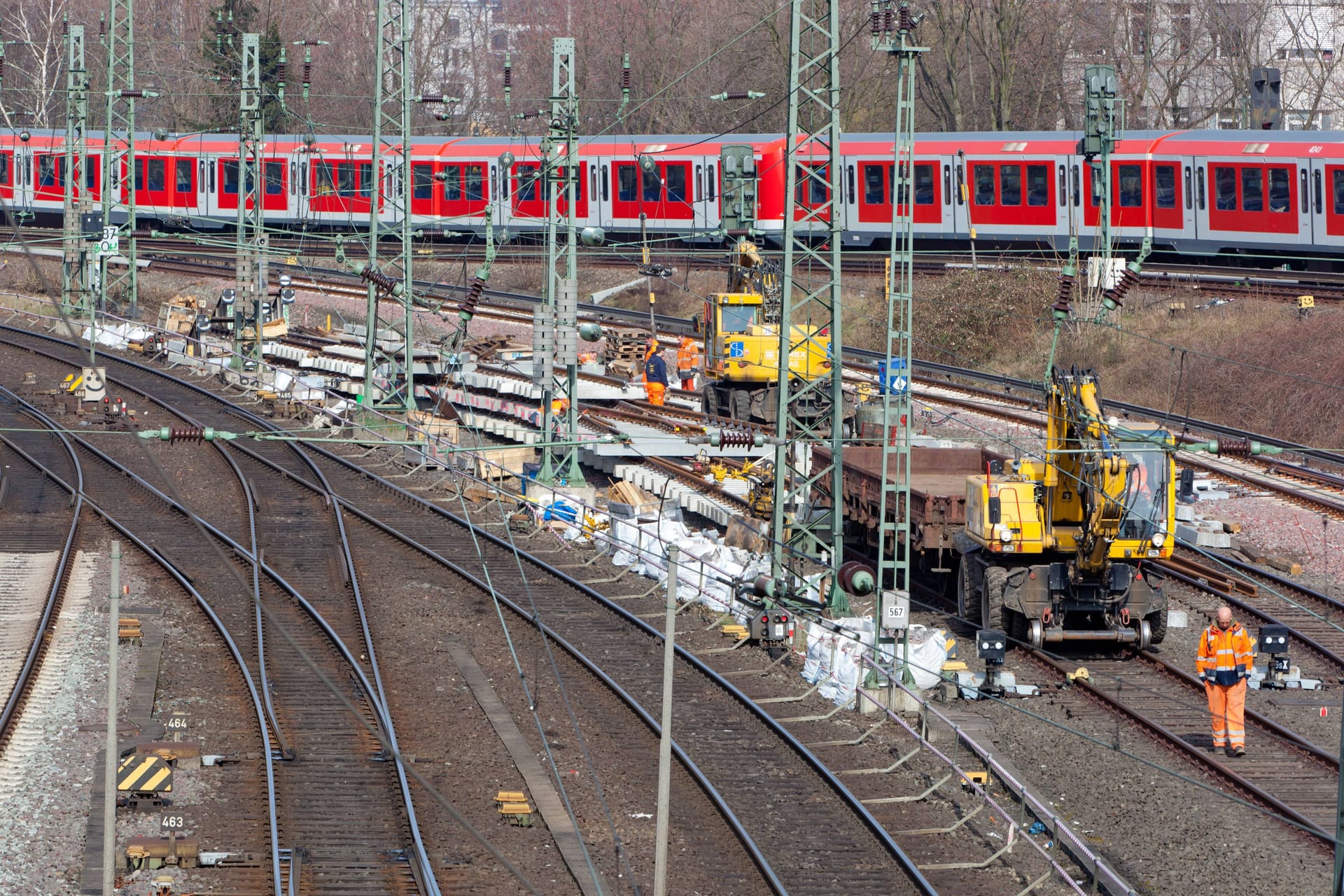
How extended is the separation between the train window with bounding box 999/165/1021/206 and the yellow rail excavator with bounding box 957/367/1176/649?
24356 millimetres

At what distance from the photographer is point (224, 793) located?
1684 cm

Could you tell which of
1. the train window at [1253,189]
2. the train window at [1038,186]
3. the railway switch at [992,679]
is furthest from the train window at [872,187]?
the railway switch at [992,679]

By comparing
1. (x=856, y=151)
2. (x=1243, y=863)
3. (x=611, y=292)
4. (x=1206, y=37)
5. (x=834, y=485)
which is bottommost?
(x=1243, y=863)

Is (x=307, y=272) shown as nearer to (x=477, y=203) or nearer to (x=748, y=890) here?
(x=477, y=203)

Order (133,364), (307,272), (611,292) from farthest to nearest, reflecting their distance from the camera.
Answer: (307,272), (611,292), (133,364)

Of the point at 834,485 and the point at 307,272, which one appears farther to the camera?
the point at 307,272

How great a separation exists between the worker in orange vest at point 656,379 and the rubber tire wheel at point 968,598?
1601 centimetres

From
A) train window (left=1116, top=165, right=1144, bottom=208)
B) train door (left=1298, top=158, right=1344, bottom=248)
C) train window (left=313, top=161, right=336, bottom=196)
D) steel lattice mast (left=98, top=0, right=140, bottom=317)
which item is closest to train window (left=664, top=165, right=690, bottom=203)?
train window (left=313, top=161, right=336, bottom=196)

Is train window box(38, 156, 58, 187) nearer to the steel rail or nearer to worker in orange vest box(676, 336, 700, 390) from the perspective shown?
the steel rail

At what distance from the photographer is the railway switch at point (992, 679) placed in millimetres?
20188

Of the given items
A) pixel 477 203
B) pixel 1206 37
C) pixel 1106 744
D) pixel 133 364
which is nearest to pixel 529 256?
pixel 477 203

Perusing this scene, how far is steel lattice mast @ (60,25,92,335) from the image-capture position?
156 ft

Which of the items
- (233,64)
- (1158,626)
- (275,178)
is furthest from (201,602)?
(233,64)

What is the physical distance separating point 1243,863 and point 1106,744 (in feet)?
8.70
